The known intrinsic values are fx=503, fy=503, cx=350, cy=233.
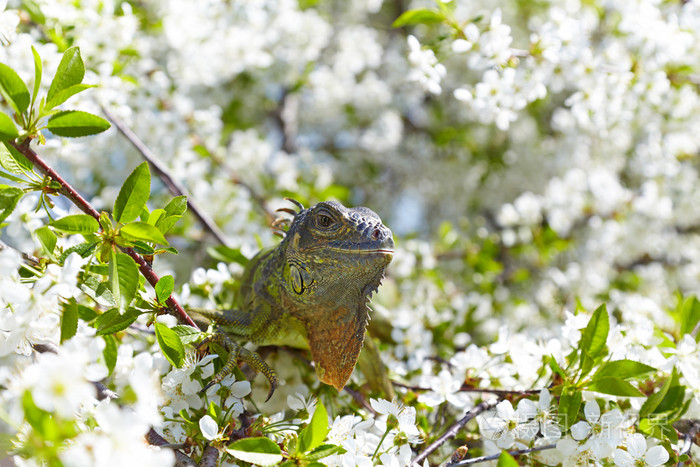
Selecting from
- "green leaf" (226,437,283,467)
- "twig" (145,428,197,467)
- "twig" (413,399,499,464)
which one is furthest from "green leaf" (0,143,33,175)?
"twig" (413,399,499,464)

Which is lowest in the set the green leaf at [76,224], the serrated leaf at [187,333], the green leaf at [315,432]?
the green leaf at [315,432]

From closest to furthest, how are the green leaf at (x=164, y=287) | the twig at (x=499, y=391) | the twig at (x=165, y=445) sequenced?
the twig at (x=165, y=445) → the green leaf at (x=164, y=287) → the twig at (x=499, y=391)

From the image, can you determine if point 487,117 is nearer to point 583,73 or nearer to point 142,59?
point 583,73

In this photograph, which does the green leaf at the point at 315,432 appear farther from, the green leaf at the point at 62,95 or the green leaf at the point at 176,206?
the green leaf at the point at 62,95

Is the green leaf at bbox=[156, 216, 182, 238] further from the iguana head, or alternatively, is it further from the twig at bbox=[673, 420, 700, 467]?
the twig at bbox=[673, 420, 700, 467]

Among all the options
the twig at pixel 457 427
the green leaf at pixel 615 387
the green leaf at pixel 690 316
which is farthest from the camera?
the green leaf at pixel 690 316

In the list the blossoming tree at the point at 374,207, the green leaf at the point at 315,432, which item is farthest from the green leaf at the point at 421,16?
the green leaf at the point at 315,432
